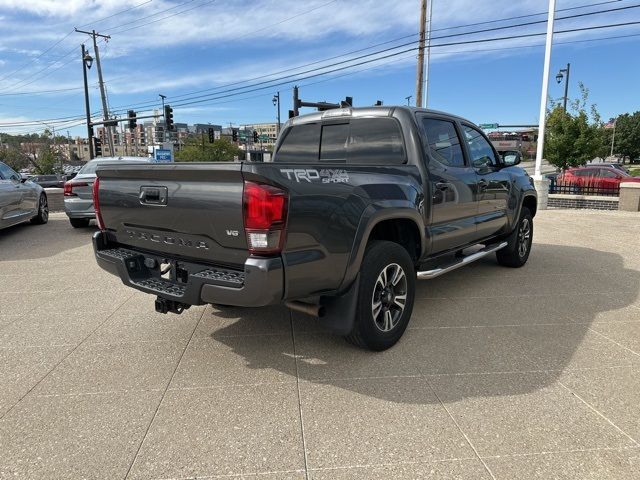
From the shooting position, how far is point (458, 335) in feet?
12.6

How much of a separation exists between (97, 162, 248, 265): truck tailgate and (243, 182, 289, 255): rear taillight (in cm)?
6

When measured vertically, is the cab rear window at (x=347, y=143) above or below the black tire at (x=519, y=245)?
above

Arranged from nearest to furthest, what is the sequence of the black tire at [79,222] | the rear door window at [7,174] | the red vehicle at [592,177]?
1. the rear door window at [7,174]
2. the black tire at [79,222]
3. the red vehicle at [592,177]

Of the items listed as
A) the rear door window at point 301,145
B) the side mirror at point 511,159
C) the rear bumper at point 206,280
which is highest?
the rear door window at point 301,145

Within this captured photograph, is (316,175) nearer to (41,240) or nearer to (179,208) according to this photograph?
(179,208)

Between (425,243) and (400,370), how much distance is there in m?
1.22

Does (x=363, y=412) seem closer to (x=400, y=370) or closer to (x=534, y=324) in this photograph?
(x=400, y=370)

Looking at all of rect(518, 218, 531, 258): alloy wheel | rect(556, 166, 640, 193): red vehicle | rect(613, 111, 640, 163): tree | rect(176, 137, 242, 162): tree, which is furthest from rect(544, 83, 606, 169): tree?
rect(613, 111, 640, 163): tree

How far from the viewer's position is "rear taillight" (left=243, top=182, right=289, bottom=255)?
251 centimetres

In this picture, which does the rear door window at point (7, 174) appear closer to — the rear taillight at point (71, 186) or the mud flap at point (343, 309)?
the rear taillight at point (71, 186)

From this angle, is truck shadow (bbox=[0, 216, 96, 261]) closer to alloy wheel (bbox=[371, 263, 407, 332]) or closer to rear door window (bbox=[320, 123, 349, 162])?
rear door window (bbox=[320, 123, 349, 162])

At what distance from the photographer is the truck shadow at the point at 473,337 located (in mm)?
3137

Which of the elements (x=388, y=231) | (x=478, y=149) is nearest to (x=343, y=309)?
(x=388, y=231)

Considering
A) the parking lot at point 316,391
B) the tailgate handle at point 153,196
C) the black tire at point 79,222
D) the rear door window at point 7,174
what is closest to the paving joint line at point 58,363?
the parking lot at point 316,391
